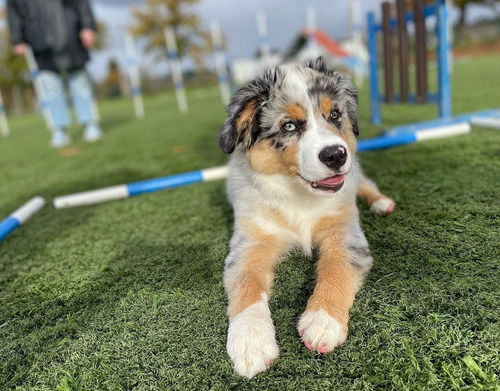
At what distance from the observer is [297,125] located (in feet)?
8.14

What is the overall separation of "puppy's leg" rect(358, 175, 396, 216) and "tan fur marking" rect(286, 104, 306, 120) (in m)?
0.99

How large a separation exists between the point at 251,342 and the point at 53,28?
8114mm

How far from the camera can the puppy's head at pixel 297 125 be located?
7.47ft

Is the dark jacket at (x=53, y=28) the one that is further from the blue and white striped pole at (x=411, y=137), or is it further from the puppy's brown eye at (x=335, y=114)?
the puppy's brown eye at (x=335, y=114)

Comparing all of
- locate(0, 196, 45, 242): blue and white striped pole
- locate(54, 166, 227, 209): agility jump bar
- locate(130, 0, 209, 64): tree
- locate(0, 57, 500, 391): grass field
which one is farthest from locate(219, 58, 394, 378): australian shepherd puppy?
locate(130, 0, 209, 64): tree

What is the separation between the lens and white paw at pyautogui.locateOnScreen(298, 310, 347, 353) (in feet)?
5.30

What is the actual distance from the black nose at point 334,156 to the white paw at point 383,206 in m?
0.88

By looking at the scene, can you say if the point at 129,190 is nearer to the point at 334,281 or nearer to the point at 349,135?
the point at 349,135

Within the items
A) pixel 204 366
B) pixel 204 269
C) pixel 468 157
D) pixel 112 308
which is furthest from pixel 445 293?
pixel 468 157

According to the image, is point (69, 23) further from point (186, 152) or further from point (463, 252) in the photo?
point (463, 252)

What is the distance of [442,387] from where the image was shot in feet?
4.51

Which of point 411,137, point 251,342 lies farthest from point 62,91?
point 251,342

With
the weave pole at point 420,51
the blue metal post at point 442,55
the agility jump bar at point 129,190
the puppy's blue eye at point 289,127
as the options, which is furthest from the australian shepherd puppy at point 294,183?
the weave pole at point 420,51

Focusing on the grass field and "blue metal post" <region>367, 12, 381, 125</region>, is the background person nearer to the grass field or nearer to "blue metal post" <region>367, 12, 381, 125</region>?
the grass field
